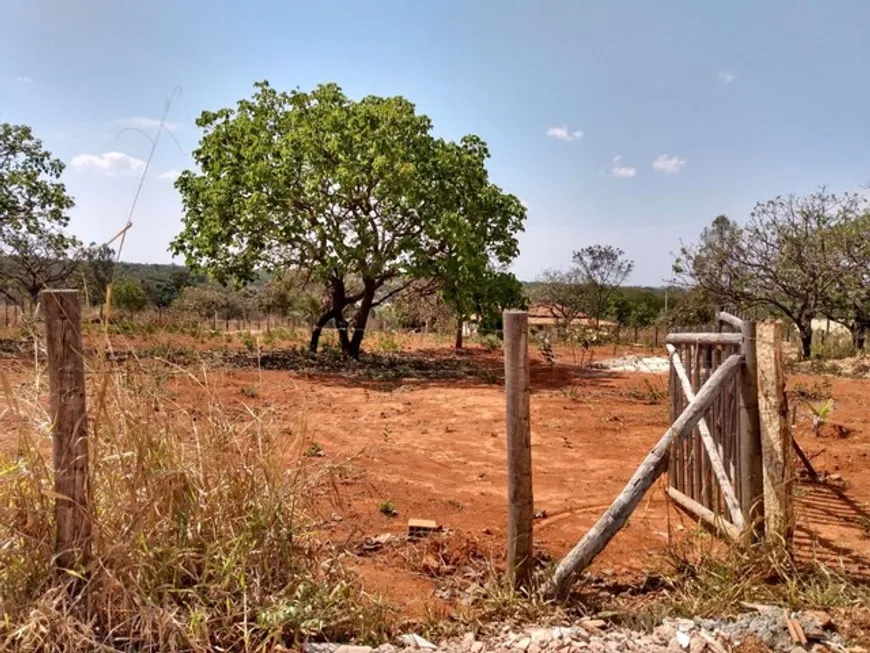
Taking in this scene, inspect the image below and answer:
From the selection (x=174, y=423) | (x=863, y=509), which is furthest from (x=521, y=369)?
(x=863, y=509)

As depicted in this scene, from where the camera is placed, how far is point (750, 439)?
11.3 feet

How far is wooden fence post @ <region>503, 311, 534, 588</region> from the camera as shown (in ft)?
10.2

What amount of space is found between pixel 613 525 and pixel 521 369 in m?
0.89

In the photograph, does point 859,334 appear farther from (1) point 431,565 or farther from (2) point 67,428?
(2) point 67,428

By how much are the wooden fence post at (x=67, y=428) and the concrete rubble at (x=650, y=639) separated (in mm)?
1083

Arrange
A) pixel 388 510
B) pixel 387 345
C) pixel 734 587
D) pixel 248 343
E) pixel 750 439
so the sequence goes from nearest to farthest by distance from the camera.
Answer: pixel 734 587 → pixel 750 439 → pixel 388 510 → pixel 248 343 → pixel 387 345

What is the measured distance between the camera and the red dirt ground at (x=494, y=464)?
376 centimetres

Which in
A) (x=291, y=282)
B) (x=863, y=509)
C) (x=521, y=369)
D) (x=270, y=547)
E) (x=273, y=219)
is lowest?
(x=863, y=509)

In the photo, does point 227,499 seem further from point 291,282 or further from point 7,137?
point 7,137

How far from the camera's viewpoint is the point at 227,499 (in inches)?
118

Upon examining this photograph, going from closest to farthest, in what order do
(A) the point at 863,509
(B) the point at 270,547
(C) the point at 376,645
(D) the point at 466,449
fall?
(C) the point at 376,645 → (B) the point at 270,547 → (A) the point at 863,509 → (D) the point at 466,449

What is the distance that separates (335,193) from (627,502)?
38.5 ft

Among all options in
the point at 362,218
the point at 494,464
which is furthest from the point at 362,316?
the point at 494,464

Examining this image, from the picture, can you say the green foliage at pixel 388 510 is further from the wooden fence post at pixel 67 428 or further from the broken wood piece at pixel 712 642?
the broken wood piece at pixel 712 642
